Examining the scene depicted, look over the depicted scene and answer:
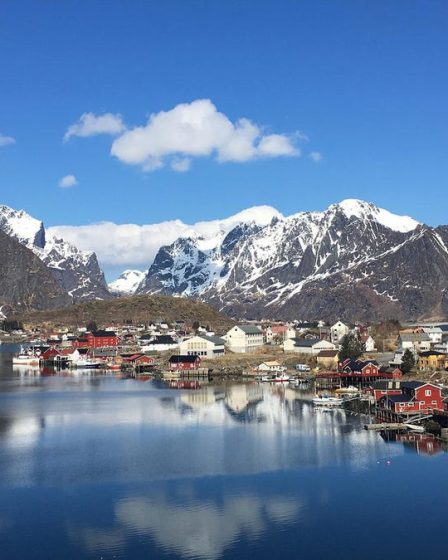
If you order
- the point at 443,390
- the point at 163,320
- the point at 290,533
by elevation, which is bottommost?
the point at 290,533

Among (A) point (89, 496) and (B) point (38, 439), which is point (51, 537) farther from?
(B) point (38, 439)

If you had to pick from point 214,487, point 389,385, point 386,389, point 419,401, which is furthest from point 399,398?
point 214,487

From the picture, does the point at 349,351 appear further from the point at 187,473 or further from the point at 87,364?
the point at 187,473

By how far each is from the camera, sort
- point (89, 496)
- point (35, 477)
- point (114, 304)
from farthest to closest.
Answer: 1. point (114, 304)
2. point (35, 477)
3. point (89, 496)

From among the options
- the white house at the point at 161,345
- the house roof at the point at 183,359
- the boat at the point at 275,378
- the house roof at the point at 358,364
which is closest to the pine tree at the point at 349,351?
the house roof at the point at 358,364

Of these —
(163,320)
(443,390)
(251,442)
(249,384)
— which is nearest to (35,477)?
(251,442)

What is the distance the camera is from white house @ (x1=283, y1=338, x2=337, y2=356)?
7494cm

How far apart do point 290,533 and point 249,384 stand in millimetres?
37920

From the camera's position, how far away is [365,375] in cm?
5672

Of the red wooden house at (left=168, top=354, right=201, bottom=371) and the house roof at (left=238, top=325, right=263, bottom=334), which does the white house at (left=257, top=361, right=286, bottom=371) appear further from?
the house roof at (left=238, top=325, right=263, bottom=334)

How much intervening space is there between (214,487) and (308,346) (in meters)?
51.1

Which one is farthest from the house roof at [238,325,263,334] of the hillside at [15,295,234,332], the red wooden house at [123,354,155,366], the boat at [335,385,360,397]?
the hillside at [15,295,234,332]

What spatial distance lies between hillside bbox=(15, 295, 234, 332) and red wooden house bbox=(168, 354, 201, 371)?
187 ft

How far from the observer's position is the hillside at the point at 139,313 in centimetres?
13525
